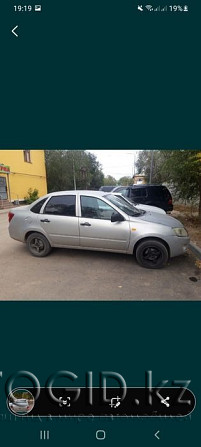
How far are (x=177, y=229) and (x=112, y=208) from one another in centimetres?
132

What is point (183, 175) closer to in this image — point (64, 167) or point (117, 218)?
point (117, 218)

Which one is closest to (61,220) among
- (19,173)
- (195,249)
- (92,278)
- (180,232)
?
(92,278)

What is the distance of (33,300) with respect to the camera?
2934 millimetres

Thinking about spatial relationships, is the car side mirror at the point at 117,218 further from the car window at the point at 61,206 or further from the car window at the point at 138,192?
the car window at the point at 138,192

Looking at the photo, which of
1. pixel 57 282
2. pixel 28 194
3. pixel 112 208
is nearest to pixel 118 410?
pixel 57 282

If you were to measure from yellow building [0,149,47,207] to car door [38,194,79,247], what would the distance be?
41.5 ft

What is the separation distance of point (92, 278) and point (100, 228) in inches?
39.1

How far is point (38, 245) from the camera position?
4.65 metres

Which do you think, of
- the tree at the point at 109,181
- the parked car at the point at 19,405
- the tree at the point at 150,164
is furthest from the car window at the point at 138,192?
the tree at the point at 109,181

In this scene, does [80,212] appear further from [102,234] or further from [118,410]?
[118,410]

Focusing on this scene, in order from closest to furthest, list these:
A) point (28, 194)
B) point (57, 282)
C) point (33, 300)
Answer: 1. point (33, 300)
2. point (57, 282)
3. point (28, 194)

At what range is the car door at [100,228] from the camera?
12.9 ft
